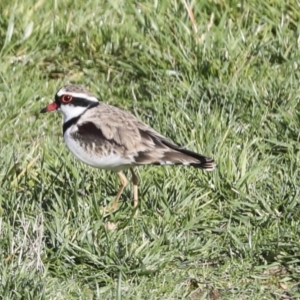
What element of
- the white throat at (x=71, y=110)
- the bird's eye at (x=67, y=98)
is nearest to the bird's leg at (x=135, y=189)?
the white throat at (x=71, y=110)

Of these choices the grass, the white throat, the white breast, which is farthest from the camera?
the white throat

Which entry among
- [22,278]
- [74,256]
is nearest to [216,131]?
[74,256]

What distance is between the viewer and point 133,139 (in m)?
6.41

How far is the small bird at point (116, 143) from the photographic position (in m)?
6.25

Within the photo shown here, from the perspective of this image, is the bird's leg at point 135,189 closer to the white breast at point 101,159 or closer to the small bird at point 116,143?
the small bird at point 116,143

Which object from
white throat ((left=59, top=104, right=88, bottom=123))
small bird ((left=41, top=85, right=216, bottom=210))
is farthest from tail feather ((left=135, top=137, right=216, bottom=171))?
white throat ((left=59, top=104, right=88, bottom=123))

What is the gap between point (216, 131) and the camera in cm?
699

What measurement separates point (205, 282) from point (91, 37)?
3.04 meters

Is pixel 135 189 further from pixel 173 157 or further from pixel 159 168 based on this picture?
pixel 159 168

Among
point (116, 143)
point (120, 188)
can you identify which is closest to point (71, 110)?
point (116, 143)

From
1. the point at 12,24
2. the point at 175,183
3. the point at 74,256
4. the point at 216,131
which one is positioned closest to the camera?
the point at 74,256

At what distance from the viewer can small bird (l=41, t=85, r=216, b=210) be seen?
6.25m

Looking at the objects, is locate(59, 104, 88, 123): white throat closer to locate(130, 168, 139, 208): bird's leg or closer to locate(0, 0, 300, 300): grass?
locate(0, 0, 300, 300): grass

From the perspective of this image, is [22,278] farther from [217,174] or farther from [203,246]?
[217,174]
